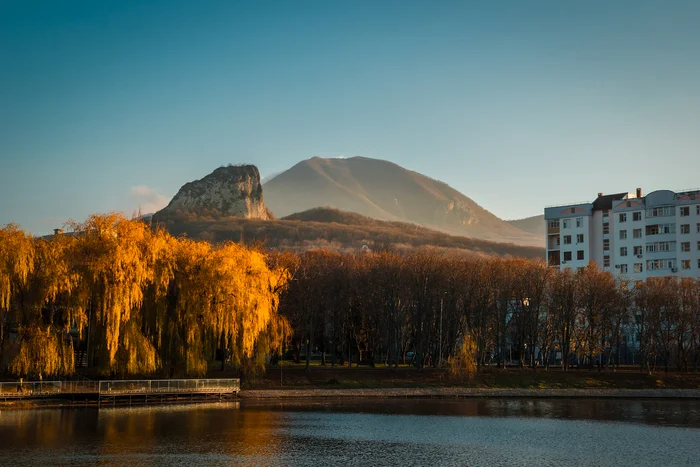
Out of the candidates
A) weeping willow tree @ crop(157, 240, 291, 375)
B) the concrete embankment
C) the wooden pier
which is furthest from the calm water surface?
the concrete embankment

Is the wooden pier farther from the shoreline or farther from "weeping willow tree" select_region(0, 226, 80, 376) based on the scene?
the shoreline

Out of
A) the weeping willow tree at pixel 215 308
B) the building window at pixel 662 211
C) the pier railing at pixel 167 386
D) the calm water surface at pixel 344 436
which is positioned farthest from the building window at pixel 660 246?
the pier railing at pixel 167 386

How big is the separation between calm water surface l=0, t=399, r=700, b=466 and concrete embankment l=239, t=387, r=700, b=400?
23.5ft

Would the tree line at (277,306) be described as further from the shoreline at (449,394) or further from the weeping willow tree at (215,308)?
the shoreline at (449,394)

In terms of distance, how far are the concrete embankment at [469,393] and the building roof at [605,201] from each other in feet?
175

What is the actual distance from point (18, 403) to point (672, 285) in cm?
7683

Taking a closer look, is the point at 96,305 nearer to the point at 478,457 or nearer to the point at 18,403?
the point at 18,403

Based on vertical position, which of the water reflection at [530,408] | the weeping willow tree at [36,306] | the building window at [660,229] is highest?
the building window at [660,229]

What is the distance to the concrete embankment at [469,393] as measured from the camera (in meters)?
77.0

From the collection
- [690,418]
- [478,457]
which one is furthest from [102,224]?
[690,418]

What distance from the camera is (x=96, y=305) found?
65375 mm

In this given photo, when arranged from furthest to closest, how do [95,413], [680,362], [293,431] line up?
[680,362]
[95,413]
[293,431]

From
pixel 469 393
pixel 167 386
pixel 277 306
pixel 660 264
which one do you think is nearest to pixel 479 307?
pixel 469 393

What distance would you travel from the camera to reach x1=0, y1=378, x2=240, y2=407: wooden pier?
61.1 metres
